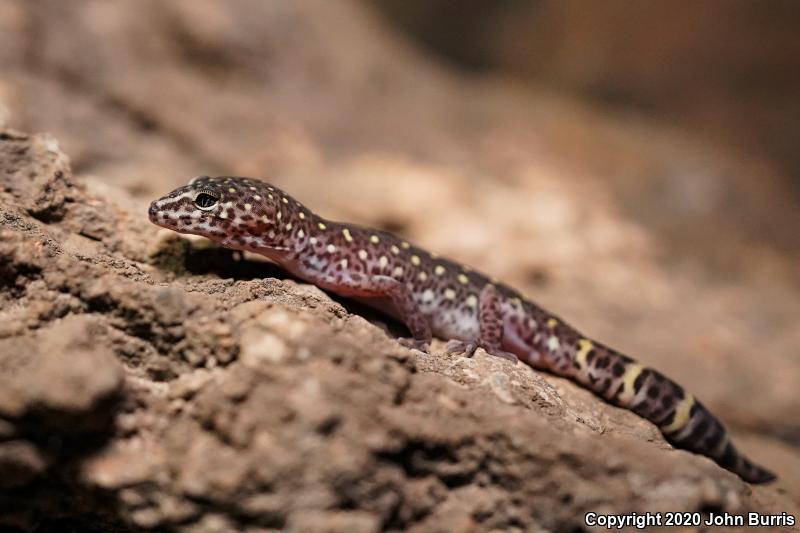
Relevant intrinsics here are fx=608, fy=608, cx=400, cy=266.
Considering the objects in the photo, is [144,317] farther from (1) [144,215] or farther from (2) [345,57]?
(2) [345,57]

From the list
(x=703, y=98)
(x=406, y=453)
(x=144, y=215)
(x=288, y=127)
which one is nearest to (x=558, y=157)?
(x=703, y=98)

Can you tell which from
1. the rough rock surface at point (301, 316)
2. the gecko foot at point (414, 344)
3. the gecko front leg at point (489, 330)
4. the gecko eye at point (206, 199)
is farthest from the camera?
the gecko front leg at point (489, 330)

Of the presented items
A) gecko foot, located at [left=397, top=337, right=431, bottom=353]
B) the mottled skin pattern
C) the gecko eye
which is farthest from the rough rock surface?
the gecko eye

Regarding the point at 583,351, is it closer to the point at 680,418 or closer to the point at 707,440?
the point at 680,418

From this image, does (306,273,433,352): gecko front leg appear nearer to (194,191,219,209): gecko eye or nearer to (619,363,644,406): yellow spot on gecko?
(194,191,219,209): gecko eye

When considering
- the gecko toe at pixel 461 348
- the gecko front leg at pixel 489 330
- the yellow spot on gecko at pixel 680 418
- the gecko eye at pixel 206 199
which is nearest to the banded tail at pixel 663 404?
the yellow spot on gecko at pixel 680 418

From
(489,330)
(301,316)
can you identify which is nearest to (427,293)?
(489,330)

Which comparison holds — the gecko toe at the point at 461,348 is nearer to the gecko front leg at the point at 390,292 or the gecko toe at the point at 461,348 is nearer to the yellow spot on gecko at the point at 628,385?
the gecko front leg at the point at 390,292
